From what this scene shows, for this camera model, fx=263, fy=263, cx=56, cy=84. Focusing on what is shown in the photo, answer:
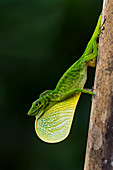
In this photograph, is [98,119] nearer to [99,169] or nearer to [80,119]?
[99,169]

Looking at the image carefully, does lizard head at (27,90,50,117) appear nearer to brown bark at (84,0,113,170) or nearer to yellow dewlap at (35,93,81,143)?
yellow dewlap at (35,93,81,143)

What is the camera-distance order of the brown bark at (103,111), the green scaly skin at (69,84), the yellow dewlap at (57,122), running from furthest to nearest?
the green scaly skin at (69,84) < the yellow dewlap at (57,122) < the brown bark at (103,111)

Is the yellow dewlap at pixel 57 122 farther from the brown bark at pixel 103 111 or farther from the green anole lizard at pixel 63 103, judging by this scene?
the brown bark at pixel 103 111

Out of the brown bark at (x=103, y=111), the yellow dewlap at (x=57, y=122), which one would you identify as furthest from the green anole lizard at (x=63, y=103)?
the brown bark at (x=103, y=111)

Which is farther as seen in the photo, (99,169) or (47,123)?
(47,123)

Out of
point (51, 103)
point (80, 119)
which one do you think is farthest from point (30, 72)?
point (51, 103)

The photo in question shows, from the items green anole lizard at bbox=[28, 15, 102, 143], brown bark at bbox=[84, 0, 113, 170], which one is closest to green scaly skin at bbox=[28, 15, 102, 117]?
green anole lizard at bbox=[28, 15, 102, 143]
